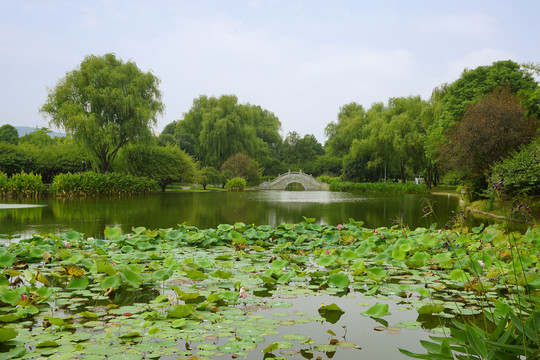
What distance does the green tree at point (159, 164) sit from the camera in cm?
2829

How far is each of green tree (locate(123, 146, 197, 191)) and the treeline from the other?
0.26 ft

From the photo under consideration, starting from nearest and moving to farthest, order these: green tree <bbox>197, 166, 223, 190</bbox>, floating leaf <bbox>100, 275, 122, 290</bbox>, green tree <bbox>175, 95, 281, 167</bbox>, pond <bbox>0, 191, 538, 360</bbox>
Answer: pond <bbox>0, 191, 538, 360</bbox> < floating leaf <bbox>100, 275, 122, 290</bbox> < green tree <bbox>197, 166, 223, 190</bbox> < green tree <bbox>175, 95, 281, 167</bbox>

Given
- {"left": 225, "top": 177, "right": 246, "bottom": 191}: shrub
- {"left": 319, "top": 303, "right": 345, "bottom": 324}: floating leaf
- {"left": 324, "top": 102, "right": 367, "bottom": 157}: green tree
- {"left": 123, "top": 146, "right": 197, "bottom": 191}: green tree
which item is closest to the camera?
{"left": 319, "top": 303, "right": 345, "bottom": 324}: floating leaf

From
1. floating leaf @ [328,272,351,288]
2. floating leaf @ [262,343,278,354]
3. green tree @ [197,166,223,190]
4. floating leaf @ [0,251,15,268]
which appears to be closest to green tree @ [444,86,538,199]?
floating leaf @ [328,272,351,288]

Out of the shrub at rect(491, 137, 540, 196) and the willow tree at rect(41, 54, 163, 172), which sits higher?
the willow tree at rect(41, 54, 163, 172)

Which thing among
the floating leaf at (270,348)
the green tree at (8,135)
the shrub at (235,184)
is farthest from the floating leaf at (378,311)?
the green tree at (8,135)

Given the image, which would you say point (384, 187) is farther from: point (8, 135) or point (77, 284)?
point (8, 135)

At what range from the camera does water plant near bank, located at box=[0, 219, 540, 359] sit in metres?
2.41

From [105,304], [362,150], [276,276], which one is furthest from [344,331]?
[362,150]

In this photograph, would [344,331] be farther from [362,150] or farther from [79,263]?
[362,150]

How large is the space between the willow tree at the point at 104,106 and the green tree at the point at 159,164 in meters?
1.18

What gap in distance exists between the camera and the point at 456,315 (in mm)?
3133

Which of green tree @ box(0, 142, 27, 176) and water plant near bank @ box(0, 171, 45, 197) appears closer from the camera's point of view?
water plant near bank @ box(0, 171, 45, 197)

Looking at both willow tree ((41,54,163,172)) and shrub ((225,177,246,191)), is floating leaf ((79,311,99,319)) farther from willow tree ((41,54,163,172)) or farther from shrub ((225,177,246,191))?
shrub ((225,177,246,191))
